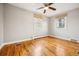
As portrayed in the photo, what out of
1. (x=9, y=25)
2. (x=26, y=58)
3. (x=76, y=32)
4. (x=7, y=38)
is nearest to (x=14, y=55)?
(x=26, y=58)

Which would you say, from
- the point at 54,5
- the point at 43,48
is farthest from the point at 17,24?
the point at 54,5

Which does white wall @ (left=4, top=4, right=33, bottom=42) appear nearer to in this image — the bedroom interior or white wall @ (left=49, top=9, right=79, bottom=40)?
the bedroom interior

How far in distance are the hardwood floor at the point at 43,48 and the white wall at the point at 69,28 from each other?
0.11 meters

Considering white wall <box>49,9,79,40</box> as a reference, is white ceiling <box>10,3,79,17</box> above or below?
above

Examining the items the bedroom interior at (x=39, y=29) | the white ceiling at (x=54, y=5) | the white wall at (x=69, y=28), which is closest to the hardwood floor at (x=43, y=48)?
the bedroom interior at (x=39, y=29)

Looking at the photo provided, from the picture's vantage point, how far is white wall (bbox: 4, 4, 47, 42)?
5.45 ft

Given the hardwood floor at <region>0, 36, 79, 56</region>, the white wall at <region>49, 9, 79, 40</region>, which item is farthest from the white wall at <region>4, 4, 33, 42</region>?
the white wall at <region>49, 9, 79, 40</region>

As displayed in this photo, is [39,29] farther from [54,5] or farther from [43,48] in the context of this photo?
[54,5]

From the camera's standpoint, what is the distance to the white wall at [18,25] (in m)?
1.66

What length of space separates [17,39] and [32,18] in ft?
1.62

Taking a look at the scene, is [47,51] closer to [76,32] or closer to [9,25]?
[76,32]

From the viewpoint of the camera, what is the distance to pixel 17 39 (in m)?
1.74

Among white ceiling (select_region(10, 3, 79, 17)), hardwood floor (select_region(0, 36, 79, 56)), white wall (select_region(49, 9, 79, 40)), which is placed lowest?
hardwood floor (select_region(0, 36, 79, 56))

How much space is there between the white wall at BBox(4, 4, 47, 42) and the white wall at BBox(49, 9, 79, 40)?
176 mm
